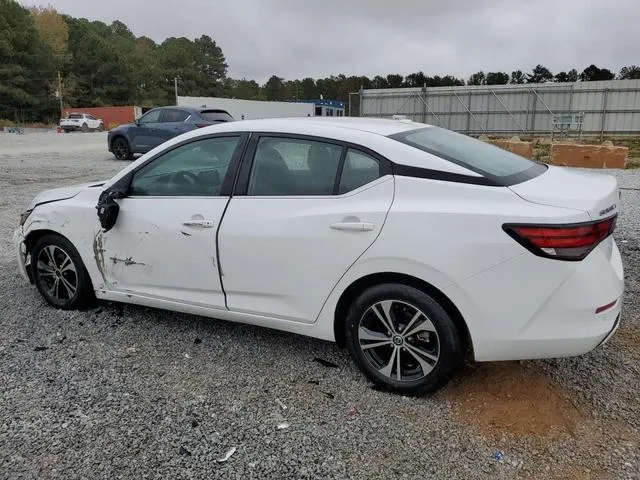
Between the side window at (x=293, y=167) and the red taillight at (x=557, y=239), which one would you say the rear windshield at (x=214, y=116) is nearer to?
the side window at (x=293, y=167)

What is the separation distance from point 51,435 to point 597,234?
3028 mm

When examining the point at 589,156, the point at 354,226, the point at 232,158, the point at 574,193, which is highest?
the point at 232,158

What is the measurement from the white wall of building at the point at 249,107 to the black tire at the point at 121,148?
687 inches

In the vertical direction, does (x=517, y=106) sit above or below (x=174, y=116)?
above

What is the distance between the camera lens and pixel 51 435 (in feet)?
9.39

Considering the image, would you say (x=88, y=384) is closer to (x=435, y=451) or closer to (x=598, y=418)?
(x=435, y=451)

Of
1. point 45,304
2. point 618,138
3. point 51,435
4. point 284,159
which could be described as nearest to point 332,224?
point 284,159

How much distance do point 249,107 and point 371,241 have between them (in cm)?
3973

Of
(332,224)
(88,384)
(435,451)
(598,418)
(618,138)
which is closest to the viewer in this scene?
(435,451)

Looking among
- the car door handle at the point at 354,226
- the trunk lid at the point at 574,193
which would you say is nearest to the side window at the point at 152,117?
the car door handle at the point at 354,226

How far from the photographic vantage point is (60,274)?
4.47m

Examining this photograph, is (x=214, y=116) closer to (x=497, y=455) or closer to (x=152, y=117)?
(x=152, y=117)

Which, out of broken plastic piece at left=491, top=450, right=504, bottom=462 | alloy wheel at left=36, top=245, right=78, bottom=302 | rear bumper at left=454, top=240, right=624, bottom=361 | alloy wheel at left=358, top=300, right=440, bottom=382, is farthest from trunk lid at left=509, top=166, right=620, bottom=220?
alloy wheel at left=36, top=245, right=78, bottom=302

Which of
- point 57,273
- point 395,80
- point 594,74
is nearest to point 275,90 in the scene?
point 395,80
